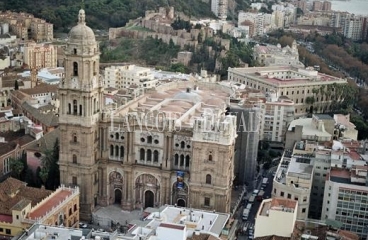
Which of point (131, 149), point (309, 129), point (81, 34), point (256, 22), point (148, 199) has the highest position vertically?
point (81, 34)

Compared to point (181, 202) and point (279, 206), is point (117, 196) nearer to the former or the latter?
point (181, 202)

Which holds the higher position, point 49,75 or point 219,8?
point 219,8

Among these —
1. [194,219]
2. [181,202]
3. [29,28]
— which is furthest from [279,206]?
[29,28]

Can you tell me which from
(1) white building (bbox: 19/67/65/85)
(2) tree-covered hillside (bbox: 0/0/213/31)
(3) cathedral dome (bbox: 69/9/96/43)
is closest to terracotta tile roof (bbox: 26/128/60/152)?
(3) cathedral dome (bbox: 69/9/96/43)

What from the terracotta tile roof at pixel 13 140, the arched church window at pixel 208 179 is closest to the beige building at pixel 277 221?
the arched church window at pixel 208 179

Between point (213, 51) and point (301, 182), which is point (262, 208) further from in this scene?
point (213, 51)

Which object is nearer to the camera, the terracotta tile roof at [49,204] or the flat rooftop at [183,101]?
the terracotta tile roof at [49,204]

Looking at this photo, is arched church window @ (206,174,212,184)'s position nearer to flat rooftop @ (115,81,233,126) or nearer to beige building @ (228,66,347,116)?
flat rooftop @ (115,81,233,126)

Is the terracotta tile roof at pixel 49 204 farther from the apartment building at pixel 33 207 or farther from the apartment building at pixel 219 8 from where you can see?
the apartment building at pixel 219 8
